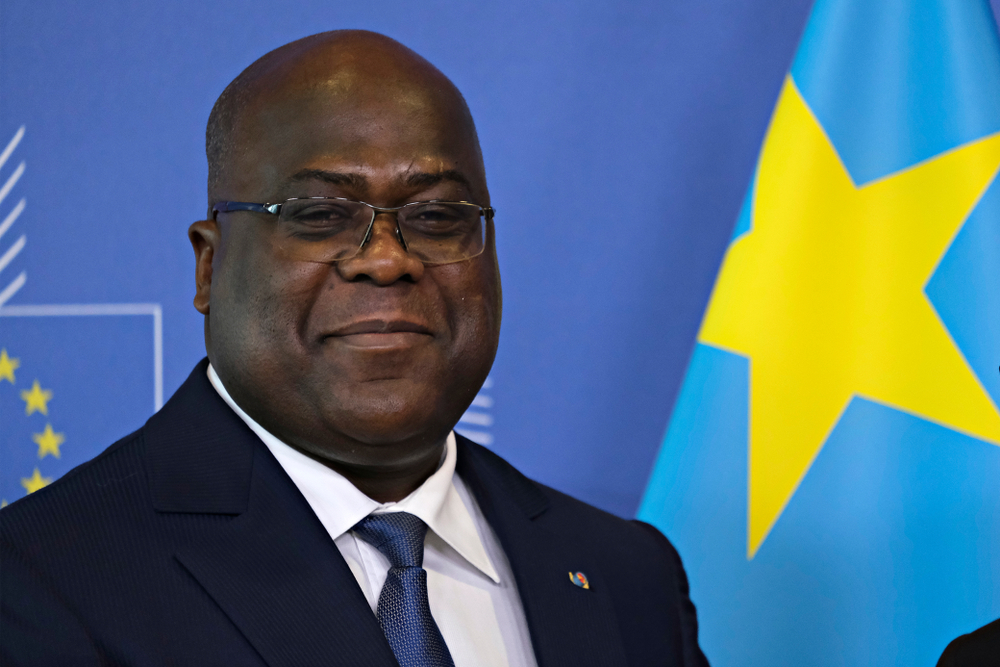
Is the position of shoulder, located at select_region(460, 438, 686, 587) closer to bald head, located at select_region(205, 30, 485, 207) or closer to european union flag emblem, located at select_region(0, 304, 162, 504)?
bald head, located at select_region(205, 30, 485, 207)

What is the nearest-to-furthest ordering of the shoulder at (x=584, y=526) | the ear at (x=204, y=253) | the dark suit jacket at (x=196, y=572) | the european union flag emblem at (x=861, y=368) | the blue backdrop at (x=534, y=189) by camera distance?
the dark suit jacket at (x=196, y=572)
the ear at (x=204, y=253)
the shoulder at (x=584, y=526)
the european union flag emblem at (x=861, y=368)
the blue backdrop at (x=534, y=189)

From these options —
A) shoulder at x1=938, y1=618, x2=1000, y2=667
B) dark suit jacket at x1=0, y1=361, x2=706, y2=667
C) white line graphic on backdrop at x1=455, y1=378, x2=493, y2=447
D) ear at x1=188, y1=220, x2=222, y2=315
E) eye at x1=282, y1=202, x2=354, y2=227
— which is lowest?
shoulder at x1=938, y1=618, x2=1000, y2=667

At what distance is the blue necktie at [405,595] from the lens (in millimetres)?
1110

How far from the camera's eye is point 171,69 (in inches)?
101

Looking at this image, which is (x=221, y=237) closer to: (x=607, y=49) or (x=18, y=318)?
(x=607, y=49)

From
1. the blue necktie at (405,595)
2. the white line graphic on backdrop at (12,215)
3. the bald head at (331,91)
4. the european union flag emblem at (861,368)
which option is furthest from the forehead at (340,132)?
the white line graphic on backdrop at (12,215)

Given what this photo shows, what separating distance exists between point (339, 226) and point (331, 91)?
16cm

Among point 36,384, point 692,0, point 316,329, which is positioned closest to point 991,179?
point 692,0

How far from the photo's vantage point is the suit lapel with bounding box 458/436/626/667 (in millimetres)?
1271

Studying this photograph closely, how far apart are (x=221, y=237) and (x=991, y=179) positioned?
1366mm

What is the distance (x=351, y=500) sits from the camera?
46.6 inches

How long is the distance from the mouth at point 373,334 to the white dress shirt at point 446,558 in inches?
6.9

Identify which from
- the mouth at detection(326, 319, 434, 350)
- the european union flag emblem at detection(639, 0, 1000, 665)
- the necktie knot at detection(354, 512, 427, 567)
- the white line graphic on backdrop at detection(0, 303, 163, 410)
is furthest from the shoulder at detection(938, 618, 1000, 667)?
the white line graphic on backdrop at detection(0, 303, 163, 410)

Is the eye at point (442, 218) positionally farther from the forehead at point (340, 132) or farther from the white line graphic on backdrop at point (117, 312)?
the white line graphic on backdrop at point (117, 312)
